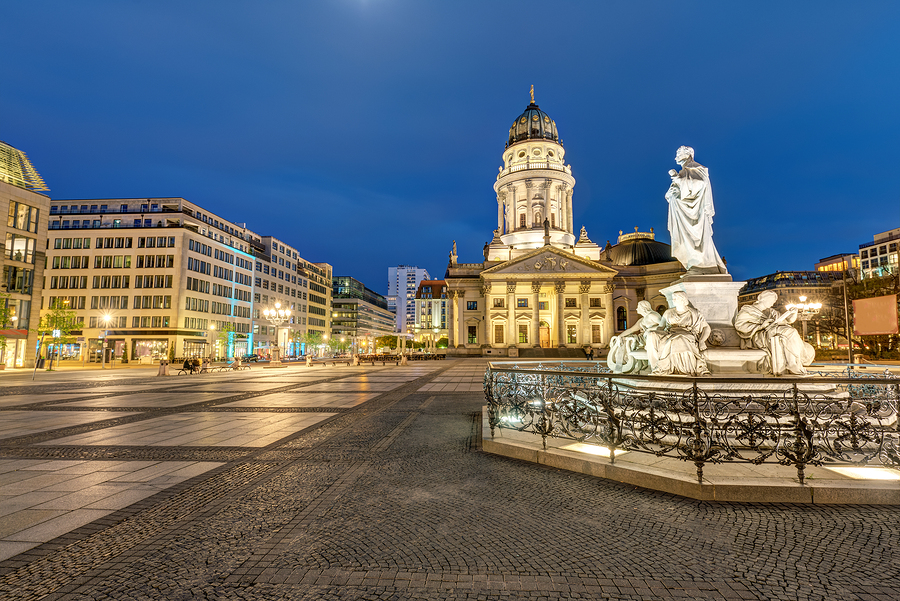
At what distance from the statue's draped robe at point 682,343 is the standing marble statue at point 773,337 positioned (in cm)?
88

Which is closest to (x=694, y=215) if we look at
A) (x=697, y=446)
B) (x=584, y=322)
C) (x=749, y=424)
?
(x=749, y=424)

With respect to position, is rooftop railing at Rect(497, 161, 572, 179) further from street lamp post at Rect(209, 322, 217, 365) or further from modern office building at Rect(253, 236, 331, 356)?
street lamp post at Rect(209, 322, 217, 365)

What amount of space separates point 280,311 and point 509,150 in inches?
2363

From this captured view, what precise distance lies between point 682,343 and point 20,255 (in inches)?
1908

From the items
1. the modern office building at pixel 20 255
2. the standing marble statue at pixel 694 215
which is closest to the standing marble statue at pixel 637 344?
the standing marble statue at pixel 694 215

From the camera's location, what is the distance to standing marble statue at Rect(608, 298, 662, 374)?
8.89m

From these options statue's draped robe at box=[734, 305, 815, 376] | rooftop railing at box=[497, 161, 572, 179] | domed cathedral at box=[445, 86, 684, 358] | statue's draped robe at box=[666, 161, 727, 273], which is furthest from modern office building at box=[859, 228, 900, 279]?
statue's draped robe at box=[734, 305, 815, 376]

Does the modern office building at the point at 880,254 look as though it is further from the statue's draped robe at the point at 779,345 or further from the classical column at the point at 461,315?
the statue's draped robe at the point at 779,345

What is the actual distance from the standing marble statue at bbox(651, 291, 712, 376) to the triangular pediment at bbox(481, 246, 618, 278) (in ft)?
197

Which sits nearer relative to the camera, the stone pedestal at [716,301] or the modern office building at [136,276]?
the stone pedestal at [716,301]

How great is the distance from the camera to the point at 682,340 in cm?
846

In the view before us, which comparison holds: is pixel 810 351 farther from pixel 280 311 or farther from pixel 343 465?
pixel 280 311

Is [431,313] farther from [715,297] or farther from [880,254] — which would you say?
[715,297]

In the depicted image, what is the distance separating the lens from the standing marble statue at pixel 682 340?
8312 mm
